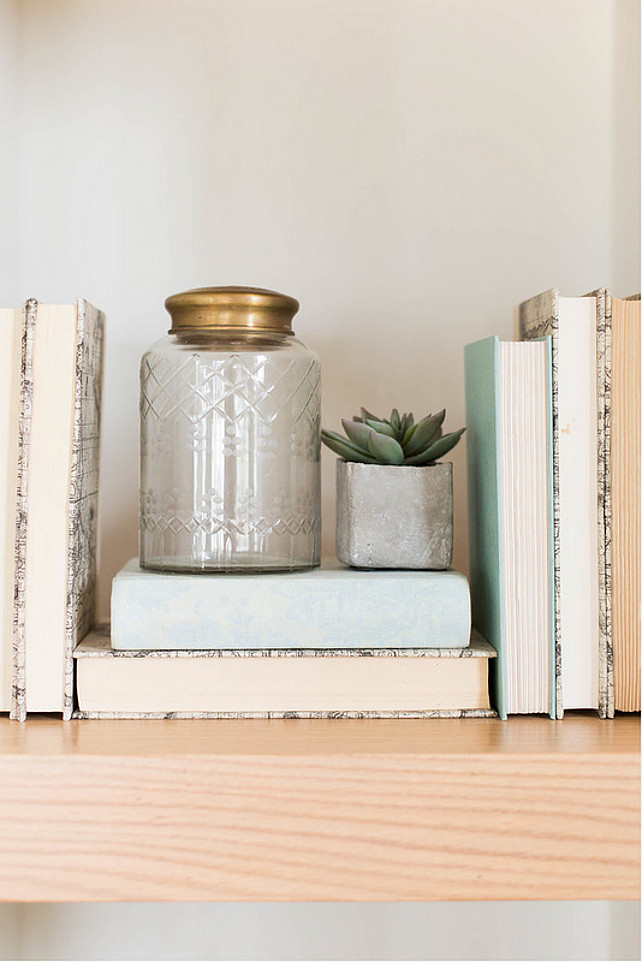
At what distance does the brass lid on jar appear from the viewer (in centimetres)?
58

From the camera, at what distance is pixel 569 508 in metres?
0.54

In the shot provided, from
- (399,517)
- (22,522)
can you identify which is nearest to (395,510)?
(399,517)

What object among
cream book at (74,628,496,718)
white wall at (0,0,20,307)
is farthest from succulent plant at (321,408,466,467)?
white wall at (0,0,20,307)

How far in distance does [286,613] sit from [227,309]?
19cm

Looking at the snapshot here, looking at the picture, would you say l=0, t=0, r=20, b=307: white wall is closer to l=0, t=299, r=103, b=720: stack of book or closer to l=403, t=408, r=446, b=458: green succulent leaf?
l=0, t=299, r=103, b=720: stack of book

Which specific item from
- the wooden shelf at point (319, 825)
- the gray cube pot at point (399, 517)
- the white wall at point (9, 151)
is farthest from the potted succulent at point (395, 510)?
the white wall at point (9, 151)

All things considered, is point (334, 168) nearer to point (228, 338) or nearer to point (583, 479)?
point (228, 338)

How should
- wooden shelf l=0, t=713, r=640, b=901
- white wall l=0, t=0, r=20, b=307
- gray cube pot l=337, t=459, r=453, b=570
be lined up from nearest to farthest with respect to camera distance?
wooden shelf l=0, t=713, r=640, b=901
gray cube pot l=337, t=459, r=453, b=570
white wall l=0, t=0, r=20, b=307

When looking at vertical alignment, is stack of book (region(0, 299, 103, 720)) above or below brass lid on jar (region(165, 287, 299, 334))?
below

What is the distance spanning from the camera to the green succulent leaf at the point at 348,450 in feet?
1.94

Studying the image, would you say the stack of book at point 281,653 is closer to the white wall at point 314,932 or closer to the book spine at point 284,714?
the book spine at point 284,714

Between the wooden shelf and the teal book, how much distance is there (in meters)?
0.08

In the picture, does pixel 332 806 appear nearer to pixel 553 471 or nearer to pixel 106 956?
pixel 553 471

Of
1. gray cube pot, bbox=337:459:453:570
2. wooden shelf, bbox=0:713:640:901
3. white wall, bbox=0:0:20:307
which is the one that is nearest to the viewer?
wooden shelf, bbox=0:713:640:901
